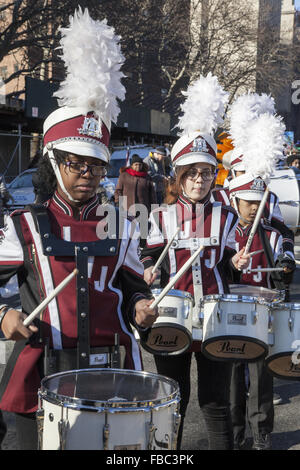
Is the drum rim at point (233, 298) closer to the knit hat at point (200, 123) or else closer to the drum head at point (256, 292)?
the drum head at point (256, 292)

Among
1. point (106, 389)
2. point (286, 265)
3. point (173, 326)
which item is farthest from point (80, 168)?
A: point (286, 265)

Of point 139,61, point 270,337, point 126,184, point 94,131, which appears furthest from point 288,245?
point 139,61

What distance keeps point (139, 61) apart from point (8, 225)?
1125 inches

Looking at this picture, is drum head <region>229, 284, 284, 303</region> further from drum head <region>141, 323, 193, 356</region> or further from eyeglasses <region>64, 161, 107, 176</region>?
eyeglasses <region>64, 161, 107, 176</region>

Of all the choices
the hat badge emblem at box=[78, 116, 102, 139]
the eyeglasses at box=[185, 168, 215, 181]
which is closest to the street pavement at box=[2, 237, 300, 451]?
the eyeglasses at box=[185, 168, 215, 181]

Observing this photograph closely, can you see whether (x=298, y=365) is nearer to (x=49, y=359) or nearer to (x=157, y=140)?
(x=49, y=359)

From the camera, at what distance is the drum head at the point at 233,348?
135 inches

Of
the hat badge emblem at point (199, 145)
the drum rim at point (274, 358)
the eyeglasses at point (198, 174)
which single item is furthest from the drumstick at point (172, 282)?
the hat badge emblem at point (199, 145)

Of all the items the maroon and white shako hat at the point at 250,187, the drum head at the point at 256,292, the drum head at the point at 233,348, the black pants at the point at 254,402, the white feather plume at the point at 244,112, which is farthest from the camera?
the white feather plume at the point at 244,112

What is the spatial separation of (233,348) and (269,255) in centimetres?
129

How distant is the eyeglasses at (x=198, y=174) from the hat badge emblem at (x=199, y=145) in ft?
0.39

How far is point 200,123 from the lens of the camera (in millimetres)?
4117

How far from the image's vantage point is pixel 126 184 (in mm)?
11820

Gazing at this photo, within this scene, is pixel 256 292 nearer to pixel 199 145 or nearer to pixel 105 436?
pixel 199 145
